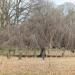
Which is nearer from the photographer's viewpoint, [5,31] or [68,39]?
[5,31]

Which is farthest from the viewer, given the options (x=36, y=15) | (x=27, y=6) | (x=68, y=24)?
(x=27, y=6)

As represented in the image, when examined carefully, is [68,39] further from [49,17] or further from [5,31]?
[5,31]

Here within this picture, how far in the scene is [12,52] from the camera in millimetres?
35875

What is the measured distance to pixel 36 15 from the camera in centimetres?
3875

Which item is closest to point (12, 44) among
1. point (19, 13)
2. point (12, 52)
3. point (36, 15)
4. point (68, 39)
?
point (12, 52)

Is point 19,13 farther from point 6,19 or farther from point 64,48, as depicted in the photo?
point 64,48

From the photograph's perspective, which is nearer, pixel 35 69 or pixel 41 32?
pixel 35 69

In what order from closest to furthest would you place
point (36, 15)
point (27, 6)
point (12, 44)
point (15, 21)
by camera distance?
point (12, 44) → point (36, 15) → point (15, 21) → point (27, 6)

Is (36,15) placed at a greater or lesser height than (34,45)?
greater

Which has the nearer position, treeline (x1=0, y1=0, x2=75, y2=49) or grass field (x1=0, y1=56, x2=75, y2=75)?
grass field (x1=0, y1=56, x2=75, y2=75)

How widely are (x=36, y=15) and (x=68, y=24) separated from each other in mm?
6058

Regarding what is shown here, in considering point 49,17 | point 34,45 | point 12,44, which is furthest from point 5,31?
point 49,17

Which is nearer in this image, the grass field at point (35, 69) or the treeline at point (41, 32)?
the grass field at point (35, 69)

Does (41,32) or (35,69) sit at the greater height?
(35,69)
